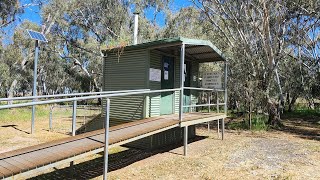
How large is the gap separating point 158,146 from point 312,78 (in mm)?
19636

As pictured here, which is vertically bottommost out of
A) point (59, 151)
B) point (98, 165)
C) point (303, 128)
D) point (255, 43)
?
point (98, 165)

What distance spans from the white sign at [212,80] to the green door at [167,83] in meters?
1.49

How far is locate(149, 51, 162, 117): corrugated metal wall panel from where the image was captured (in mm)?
9016

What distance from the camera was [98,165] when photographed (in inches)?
275

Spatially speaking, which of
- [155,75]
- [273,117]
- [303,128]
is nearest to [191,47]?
[155,75]

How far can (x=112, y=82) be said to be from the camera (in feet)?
32.0

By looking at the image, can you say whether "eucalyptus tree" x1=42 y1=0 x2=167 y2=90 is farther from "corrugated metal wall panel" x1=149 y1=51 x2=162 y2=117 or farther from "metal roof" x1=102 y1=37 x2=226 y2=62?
"corrugated metal wall panel" x1=149 y1=51 x2=162 y2=117

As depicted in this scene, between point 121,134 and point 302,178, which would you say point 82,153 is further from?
point 302,178

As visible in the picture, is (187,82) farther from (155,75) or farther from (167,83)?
(155,75)

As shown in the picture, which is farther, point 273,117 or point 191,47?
point 273,117

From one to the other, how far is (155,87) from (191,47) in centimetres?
184

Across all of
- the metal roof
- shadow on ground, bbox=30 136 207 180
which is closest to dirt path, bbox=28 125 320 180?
shadow on ground, bbox=30 136 207 180

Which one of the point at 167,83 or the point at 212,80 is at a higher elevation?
the point at 212,80

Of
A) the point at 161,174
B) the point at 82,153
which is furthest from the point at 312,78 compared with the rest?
the point at 82,153
